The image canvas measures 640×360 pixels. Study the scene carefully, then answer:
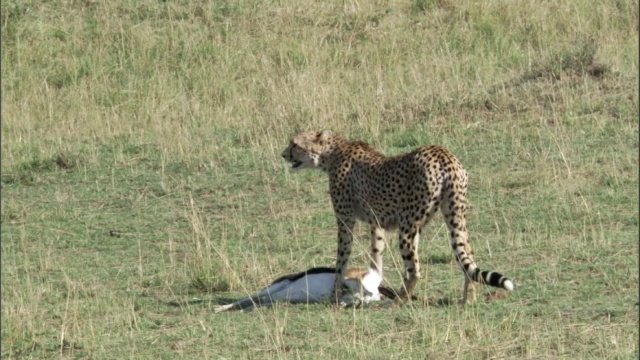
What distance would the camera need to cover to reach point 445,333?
684 centimetres

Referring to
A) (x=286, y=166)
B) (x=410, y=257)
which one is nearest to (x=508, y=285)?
(x=410, y=257)

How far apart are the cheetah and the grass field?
175mm

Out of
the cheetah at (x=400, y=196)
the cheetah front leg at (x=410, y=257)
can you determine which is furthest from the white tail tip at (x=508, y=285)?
the cheetah front leg at (x=410, y=257)

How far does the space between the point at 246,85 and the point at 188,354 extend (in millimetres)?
7081

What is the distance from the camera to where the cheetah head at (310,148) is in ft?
28.4

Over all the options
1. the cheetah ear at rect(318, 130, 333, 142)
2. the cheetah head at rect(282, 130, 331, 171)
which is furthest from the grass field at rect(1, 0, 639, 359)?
the cheetah ear at rect(318, 130, 333, 142)

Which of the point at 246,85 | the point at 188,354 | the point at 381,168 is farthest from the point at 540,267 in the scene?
the point at 246,85

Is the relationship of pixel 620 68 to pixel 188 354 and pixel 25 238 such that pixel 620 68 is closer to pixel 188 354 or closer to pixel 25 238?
pixel 25 238

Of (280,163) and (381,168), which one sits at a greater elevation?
(381,168)

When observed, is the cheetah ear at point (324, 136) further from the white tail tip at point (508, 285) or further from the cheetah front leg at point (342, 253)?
the white tail tip at point (508, 285)

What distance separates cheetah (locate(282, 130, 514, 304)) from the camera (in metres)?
7.56

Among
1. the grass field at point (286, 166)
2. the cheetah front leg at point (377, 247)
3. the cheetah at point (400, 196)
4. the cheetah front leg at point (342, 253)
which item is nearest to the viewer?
the grass field at point (286, 166)

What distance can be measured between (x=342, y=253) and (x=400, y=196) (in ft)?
1.54

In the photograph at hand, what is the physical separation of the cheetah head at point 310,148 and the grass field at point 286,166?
2.01ft
